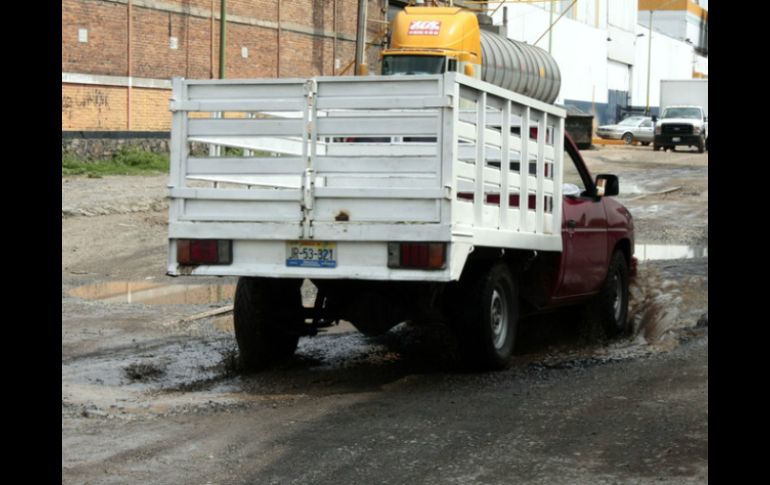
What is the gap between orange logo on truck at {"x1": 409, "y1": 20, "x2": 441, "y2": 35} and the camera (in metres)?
31.4

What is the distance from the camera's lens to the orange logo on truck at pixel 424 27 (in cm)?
3142

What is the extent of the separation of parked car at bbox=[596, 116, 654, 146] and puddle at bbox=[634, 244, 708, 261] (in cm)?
3720

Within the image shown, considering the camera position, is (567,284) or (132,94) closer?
(567,284)

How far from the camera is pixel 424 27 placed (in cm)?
3142

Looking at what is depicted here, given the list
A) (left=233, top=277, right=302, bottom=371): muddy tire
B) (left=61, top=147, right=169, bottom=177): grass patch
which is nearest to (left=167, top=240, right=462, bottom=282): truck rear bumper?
(left=233, top=277, right=302, bottom=371): muddy tire

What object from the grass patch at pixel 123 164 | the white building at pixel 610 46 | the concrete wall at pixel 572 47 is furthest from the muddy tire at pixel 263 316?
the concrete wall at pixel 572 47

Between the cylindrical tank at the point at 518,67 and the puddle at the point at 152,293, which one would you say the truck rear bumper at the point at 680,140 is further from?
the puddle at the point at 152,293

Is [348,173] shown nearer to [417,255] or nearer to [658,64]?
[417,255]

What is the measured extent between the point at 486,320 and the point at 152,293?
6.78 m

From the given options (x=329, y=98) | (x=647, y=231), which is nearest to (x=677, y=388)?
(x=329, y=98)

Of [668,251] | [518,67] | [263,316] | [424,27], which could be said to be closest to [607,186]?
[263,316]

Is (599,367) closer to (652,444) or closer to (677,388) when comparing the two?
(677,388)

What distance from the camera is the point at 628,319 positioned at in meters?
12.6
